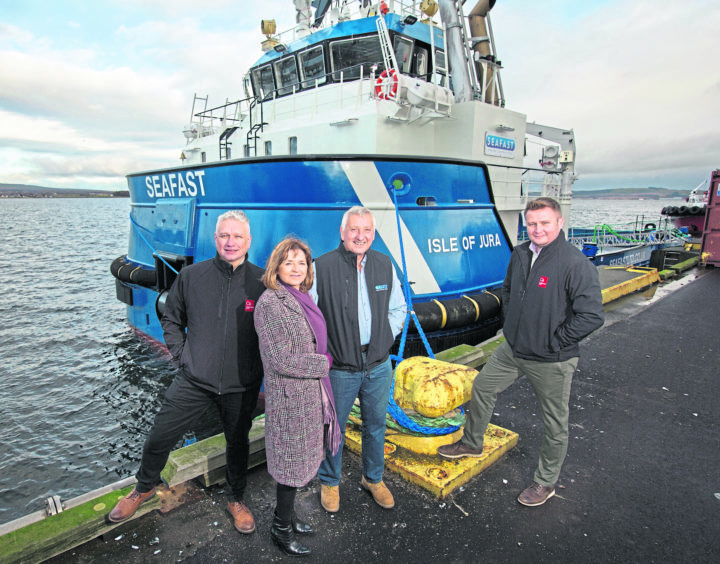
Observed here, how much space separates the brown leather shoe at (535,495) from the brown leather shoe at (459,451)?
1.25ft

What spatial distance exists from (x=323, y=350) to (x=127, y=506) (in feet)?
4.50

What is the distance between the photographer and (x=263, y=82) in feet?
31.3

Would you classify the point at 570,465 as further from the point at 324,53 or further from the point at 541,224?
the point at 324,53

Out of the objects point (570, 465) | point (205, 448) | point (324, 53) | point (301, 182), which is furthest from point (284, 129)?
point (570, 465)

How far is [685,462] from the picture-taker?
10.4 feet

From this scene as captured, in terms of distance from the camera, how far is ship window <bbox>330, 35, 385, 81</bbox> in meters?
7.68

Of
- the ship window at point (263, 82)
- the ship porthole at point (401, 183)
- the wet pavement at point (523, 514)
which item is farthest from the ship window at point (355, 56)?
the wet pavement at point (523, 514)

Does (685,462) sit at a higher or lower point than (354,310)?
lower

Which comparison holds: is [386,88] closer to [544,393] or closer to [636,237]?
[544,393]

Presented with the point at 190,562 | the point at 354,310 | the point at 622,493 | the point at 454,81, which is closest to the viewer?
the point at 190,562

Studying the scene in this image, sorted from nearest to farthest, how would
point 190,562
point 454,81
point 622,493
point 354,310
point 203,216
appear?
point 190,562
point 354,310
point 622,493
point 203,216
point 454,81

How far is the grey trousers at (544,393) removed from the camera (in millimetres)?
2631

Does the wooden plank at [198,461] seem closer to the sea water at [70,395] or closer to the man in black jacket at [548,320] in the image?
the man in black jacket at [548,320]

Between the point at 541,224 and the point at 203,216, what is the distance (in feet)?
15.8
